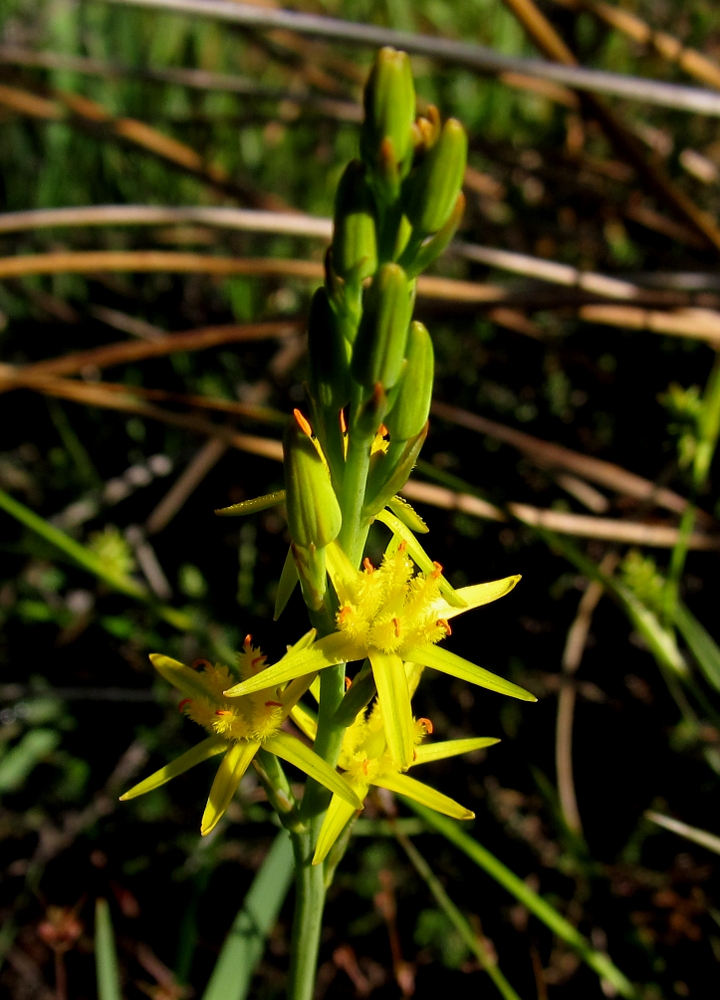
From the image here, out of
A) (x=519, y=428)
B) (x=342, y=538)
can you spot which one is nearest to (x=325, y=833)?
(x=342, y=538)

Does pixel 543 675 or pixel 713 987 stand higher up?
pixel 543 675

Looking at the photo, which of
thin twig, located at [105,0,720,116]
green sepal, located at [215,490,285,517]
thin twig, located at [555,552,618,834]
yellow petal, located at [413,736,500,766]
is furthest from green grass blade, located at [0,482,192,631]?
thin twig, located at [105,0,720,116]

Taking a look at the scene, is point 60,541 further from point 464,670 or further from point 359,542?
point 464,670

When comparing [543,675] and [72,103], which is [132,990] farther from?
[72,103]

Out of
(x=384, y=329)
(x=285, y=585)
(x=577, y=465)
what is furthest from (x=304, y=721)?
(x=577, y=465)

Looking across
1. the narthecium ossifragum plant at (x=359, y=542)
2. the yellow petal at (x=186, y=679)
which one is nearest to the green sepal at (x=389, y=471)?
the narthecium ossifragum plant at (x=359, y=542)

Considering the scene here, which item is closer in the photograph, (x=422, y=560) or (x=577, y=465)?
(x=422, y=560)
